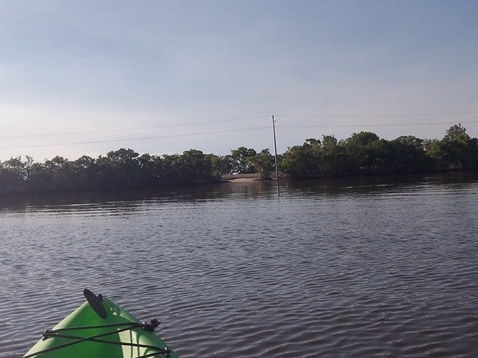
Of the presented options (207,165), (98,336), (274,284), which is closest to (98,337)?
(98,336)

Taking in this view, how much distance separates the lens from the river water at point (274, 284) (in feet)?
39.7

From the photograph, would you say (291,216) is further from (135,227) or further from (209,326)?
(209,326)

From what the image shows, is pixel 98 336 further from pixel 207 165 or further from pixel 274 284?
pixel 207 165

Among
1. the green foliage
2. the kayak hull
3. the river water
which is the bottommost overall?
the river water

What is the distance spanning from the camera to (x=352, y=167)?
12425 cm

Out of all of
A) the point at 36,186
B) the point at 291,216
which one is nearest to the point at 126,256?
the point at 291,216

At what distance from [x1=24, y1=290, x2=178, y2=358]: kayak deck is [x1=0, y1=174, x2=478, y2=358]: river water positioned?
265cm

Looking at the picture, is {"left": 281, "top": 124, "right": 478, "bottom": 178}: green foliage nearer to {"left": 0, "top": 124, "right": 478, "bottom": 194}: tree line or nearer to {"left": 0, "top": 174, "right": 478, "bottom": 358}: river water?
{"left": 0, "top": 124, "right": 478, "bottom": 194}: tree line

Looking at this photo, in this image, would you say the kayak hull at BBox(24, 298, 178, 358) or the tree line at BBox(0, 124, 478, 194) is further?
the tree line at BBox(0, 124, 478, 194)

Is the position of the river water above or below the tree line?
below

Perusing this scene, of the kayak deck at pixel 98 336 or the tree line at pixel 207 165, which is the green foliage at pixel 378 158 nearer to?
the tree line at pixel 207 165

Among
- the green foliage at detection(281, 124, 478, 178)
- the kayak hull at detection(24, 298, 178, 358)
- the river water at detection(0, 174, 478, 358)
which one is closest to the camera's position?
the kayak hull at detection(24, 298, 178, 358)

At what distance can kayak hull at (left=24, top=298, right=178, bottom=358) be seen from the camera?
874cm

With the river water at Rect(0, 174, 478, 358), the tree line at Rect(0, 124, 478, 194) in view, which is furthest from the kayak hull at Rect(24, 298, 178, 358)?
the tree line at Rect(0, 124, 478, 194)
